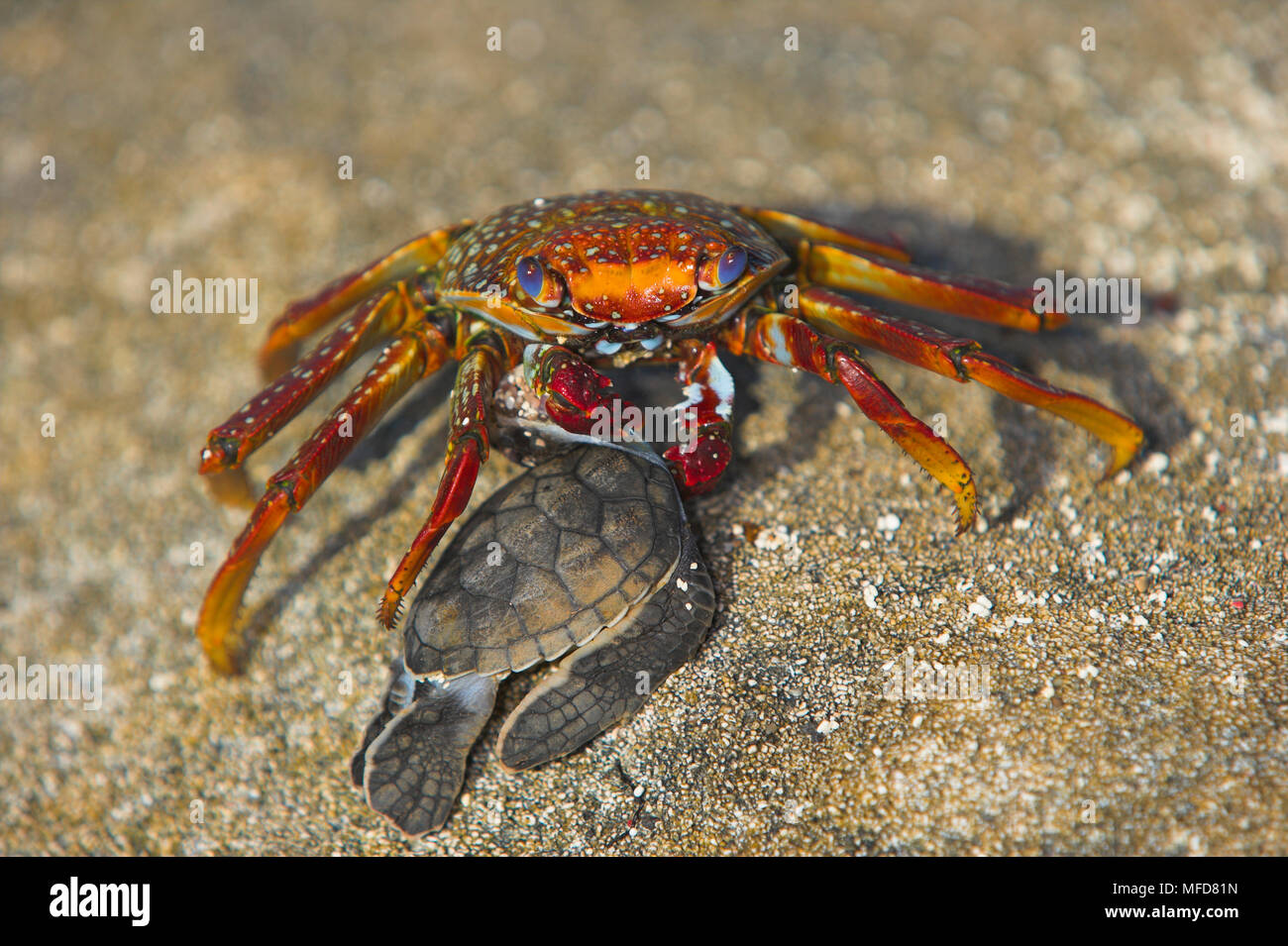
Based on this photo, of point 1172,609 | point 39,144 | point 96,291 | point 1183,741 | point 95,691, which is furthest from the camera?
point 39,144

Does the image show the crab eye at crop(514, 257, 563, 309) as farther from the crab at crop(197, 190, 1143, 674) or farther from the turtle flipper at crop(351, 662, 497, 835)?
the turtle flipper at crop(351, 662, 497, 835)

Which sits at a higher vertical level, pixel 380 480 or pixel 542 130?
pixel 542 130

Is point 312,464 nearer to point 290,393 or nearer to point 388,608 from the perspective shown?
point 290,393

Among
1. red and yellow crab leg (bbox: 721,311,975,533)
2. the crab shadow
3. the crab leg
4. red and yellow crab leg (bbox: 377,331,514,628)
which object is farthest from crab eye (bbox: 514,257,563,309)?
the crab shadow

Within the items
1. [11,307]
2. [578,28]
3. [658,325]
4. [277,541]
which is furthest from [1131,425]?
[11,307]

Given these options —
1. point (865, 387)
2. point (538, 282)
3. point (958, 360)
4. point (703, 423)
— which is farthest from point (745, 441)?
point (538, 282)

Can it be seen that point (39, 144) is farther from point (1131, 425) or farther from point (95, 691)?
point (1131, 425)
